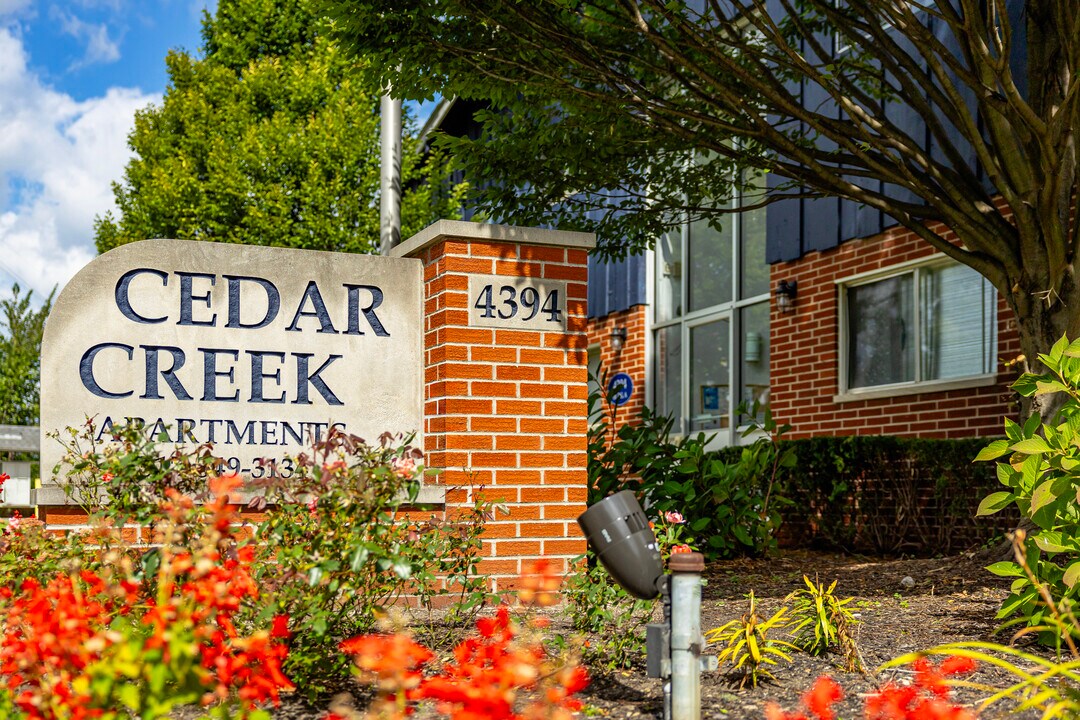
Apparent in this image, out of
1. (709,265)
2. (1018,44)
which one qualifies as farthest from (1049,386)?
(709,265)

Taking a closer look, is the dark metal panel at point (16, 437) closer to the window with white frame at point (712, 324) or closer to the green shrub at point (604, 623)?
Result: the green shrub at point (604, 623)

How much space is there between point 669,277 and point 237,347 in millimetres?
8411

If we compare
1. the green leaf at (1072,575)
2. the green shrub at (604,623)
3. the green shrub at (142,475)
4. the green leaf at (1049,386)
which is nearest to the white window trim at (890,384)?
the green leaf at (1049,386)

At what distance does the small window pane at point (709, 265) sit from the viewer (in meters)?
11.7

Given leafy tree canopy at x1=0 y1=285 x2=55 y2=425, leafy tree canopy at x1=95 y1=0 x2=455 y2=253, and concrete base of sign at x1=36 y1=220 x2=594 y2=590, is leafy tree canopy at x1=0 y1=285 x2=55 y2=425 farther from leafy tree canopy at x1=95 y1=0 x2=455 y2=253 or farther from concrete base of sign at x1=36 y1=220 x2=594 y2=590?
concrete base of sign at x1=36 y1=220 x2=594 y2=590

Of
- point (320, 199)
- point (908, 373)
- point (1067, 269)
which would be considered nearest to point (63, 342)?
point (1067, 269)

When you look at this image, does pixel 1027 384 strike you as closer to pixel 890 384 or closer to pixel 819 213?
pixel 890 384

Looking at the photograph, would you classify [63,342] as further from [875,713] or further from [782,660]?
[875,713]

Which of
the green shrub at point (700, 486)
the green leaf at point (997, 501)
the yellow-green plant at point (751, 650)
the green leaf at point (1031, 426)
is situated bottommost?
the yellow-green plant at point (751, 650)

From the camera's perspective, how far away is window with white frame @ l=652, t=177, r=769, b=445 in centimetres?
1108

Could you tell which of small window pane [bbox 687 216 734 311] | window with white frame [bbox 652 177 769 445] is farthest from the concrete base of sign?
small window pane [bbox 687 216 734 311]

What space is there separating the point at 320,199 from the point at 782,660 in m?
12.9

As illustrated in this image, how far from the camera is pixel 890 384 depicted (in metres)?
9.23

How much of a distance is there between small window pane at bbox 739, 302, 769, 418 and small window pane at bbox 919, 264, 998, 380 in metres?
2.15
